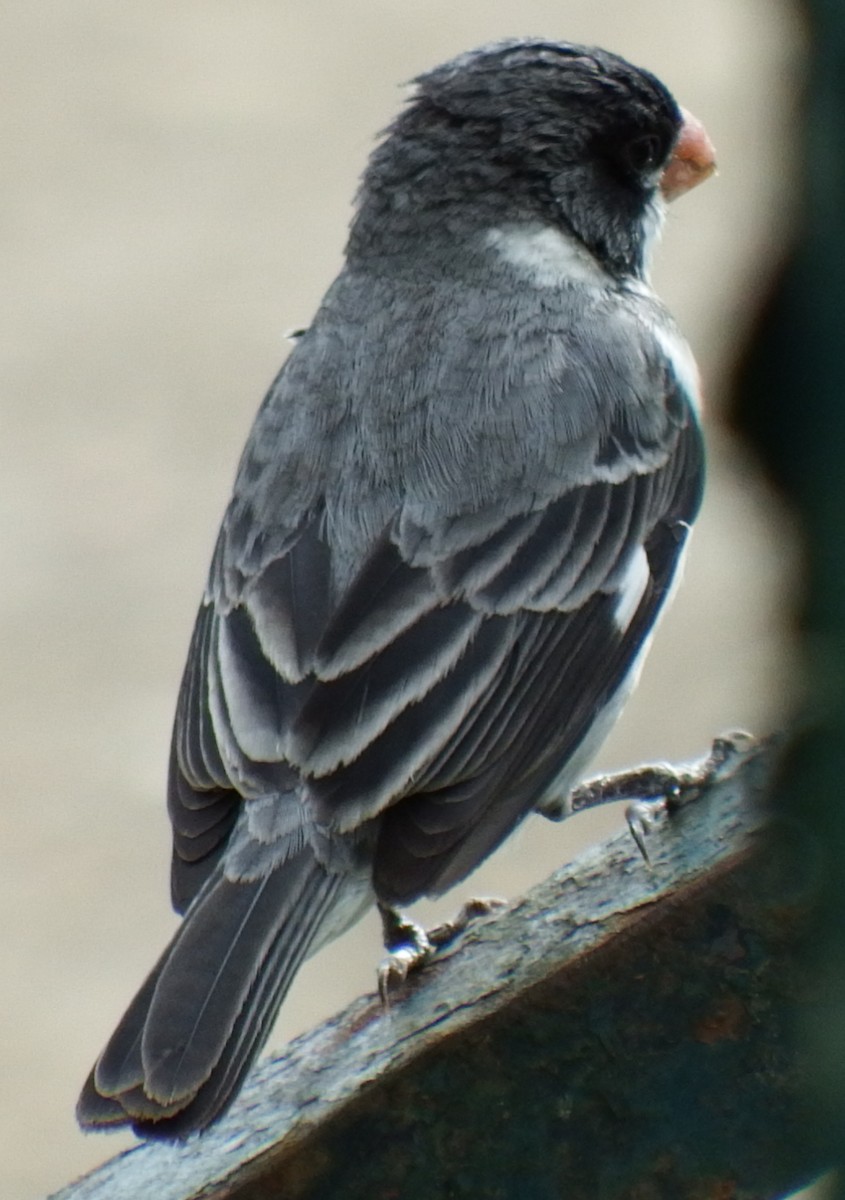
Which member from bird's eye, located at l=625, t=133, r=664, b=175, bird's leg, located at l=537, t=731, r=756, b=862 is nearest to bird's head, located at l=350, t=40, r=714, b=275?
bird's eye, located at l=625, t=133, r=664, b=175

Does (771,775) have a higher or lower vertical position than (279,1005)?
higher

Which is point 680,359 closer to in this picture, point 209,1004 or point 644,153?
point 644,153

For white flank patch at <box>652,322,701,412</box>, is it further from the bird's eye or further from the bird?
the bird's eye

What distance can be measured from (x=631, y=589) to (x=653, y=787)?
1.42 feet

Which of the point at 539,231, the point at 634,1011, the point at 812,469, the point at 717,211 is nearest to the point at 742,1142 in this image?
the point at 634,1011

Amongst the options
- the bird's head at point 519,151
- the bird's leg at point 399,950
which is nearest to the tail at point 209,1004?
the bird's leg at point 399,950

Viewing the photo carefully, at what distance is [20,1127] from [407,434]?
3766 millimetres

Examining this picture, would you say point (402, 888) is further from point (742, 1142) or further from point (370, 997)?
point (742, 1142)

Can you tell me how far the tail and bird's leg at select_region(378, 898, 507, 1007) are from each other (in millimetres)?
166

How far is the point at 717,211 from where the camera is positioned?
34.6 feet

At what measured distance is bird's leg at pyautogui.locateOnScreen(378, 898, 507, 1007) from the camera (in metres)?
2.97

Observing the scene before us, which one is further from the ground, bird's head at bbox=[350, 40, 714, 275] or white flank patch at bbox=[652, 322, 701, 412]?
bird's head at bbox=[350, 40, 714, 275]

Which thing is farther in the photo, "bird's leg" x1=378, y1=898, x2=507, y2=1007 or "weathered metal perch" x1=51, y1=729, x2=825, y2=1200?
"bird's leg" x1=378, y1=898, x2=507, y2=1007

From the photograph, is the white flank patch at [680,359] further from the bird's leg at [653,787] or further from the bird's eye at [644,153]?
the bird's leg at [653,787]
